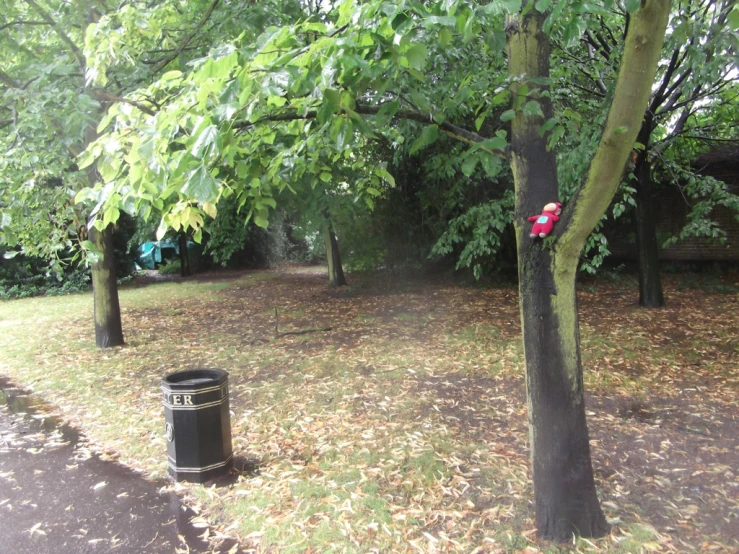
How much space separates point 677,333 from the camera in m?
8.12

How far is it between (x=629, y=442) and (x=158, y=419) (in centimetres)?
487

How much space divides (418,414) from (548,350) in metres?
2.67

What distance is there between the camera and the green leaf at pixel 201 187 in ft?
7.09

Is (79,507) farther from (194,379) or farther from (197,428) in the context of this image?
(194,379)

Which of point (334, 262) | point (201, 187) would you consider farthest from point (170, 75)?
point (334, 262)

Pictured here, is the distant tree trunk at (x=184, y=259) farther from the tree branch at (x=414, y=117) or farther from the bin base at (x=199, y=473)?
the tree branch at (x=414, y=117)

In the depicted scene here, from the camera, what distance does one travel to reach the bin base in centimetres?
429

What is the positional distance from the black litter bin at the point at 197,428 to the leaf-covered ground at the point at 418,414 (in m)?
0.20

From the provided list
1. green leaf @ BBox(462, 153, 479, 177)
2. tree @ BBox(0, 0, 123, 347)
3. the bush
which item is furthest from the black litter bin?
the bush

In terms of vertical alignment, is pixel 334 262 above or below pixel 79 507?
above

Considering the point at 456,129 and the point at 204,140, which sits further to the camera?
the point at 456,129

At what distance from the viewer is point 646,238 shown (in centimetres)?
956

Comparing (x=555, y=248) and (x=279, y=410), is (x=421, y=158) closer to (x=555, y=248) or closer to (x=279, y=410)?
(x=279, y=410)

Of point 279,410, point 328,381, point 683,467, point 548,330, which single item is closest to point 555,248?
point 548,330
